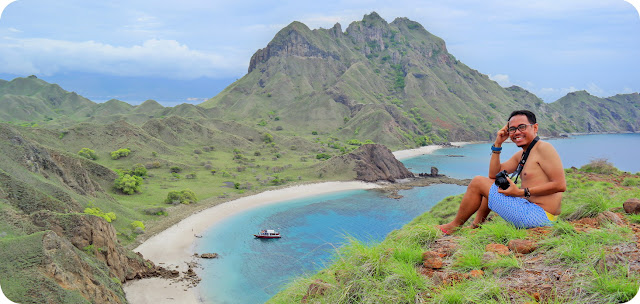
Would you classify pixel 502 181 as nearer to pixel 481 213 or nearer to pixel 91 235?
pixel 481 213

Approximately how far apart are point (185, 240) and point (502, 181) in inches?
1527

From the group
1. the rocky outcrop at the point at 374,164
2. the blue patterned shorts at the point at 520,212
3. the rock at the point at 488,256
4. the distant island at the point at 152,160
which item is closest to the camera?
the rock at the point at 488,256

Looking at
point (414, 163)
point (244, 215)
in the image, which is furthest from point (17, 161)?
point (414, 163)

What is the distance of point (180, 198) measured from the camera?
2032 inches

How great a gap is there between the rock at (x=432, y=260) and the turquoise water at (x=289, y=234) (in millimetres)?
9468

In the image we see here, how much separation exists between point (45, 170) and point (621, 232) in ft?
149

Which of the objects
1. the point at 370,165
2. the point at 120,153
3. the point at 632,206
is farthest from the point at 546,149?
the point at 120,153

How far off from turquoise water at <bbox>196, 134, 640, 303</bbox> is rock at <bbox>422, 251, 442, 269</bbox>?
9.47 meters

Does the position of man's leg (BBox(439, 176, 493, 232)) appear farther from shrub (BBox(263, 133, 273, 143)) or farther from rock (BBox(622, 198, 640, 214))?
shrub (BBox(263, 133, 273, 143))

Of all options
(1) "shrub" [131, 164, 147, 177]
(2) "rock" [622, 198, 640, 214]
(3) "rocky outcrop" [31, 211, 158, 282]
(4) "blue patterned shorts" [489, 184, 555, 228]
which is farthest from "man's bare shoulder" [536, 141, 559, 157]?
(1) "shrub" [131, 164, 147, 177]

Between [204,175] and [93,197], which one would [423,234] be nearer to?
[93,197]

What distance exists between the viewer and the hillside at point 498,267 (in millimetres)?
4332

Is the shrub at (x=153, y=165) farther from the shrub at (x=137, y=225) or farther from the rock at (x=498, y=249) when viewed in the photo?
the rock at (x=498, y=249)

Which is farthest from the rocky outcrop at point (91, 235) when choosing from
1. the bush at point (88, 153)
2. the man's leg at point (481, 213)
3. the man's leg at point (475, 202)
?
the bush at point (88, 153)
